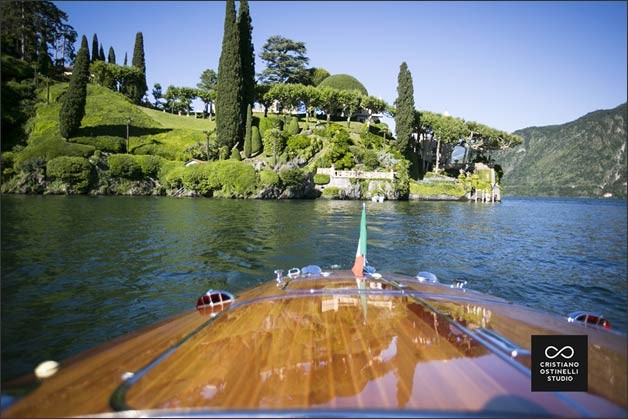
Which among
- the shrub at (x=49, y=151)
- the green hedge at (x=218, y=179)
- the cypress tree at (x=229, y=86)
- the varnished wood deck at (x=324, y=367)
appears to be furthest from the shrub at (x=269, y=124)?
the varnished wood deck at (x=324, y=367)

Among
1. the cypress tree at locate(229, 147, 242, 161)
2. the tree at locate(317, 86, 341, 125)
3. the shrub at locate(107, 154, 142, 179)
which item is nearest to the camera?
the shrub at locate(107, 154, 142, 179)

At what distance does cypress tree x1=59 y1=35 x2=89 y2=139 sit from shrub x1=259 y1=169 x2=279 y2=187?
75.5 ft

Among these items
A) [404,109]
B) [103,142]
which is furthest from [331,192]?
[103,142]

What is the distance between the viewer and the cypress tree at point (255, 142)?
146ft

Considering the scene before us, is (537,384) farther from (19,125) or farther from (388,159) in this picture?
(19,125)

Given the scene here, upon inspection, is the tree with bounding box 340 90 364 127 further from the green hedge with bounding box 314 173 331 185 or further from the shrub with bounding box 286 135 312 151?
the green hedge with bounding box 314 173 331 185

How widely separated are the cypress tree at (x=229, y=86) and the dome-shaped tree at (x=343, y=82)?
95.3 ft

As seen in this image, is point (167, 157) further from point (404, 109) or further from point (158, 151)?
point (404, 109)

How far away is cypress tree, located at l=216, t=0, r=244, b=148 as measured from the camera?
146 feet

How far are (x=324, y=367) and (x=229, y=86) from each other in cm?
→ 4730

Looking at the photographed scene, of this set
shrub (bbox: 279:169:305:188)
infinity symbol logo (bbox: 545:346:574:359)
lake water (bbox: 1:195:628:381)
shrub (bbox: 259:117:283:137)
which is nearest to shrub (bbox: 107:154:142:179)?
shrub (bbox: 279:169:305:188)

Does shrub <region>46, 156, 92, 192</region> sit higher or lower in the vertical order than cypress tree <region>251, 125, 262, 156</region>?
lower

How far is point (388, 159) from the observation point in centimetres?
4431

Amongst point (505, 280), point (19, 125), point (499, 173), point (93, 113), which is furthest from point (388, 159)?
point (19, 125)
